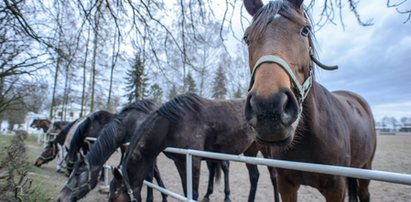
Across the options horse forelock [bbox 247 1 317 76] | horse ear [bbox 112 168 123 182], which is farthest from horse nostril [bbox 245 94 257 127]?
horse ear [bbox 112 168 123 182]

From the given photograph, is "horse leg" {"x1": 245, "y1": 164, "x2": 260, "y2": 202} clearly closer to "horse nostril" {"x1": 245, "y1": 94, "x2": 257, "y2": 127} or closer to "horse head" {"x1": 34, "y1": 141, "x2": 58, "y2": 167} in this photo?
"horse nostril" {"x1": 245, "y1": 94, "x2": 257, "y2": 127}

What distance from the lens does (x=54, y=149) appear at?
29.7 feet

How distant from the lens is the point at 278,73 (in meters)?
1.27

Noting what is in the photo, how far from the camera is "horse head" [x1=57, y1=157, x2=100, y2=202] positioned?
134 inches

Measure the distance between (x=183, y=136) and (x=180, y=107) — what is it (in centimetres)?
45

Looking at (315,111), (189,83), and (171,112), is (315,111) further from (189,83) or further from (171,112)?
(189,83)

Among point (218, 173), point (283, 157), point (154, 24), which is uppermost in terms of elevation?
point (154, 24)

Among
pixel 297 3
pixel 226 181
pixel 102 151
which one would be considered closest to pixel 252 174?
pixel 226 181

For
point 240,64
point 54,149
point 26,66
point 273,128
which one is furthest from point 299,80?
point 240,64

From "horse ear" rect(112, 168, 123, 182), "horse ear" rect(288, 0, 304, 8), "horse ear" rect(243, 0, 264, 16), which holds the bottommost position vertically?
"horse ear" rect(112, 168, 123, 182)

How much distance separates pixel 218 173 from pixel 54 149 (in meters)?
6.57

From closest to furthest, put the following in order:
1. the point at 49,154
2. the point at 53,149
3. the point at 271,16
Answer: the point at 271,16 → the point at 49,154 → the point at 53,149

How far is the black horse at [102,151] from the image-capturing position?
348 cm

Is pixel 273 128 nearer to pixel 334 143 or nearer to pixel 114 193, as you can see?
pixel 334 143
